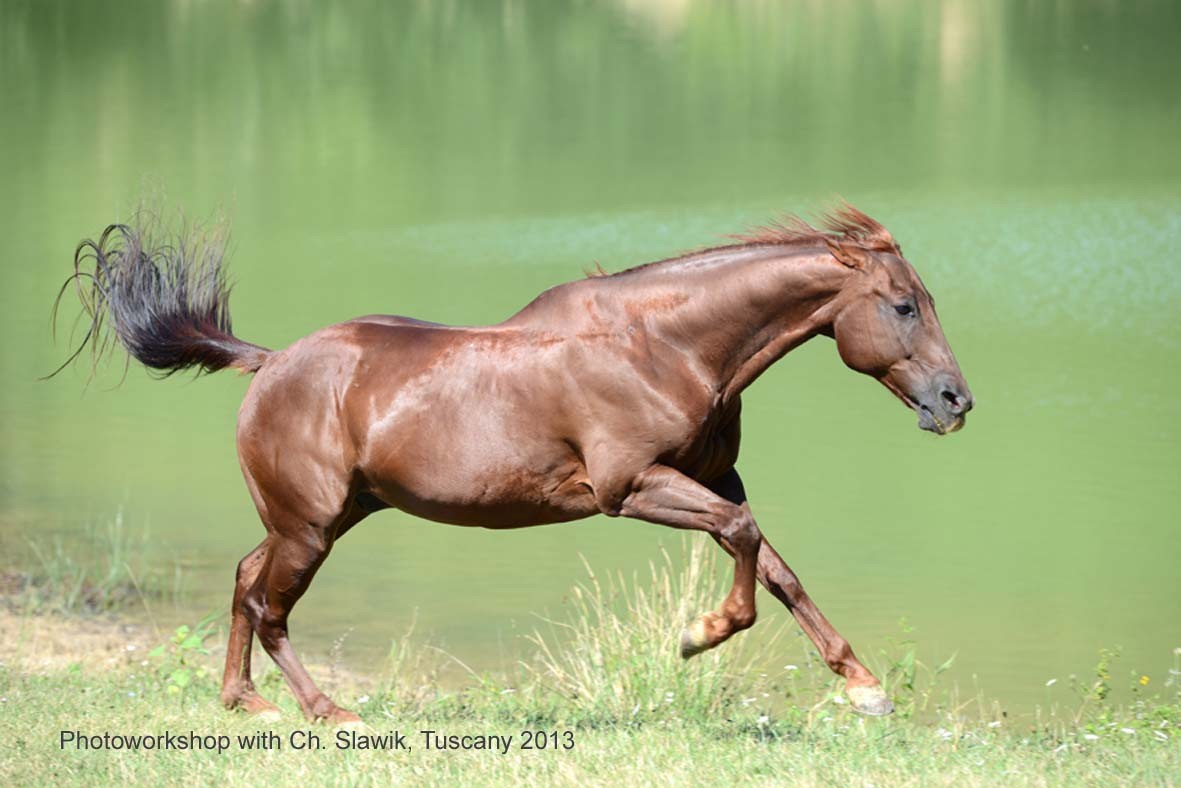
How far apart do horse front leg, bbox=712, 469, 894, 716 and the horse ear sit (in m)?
0.97

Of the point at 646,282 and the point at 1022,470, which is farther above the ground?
the point at 646,282

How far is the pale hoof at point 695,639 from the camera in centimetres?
603

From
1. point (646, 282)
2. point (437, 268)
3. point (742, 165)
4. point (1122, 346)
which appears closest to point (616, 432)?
point (646, 282)

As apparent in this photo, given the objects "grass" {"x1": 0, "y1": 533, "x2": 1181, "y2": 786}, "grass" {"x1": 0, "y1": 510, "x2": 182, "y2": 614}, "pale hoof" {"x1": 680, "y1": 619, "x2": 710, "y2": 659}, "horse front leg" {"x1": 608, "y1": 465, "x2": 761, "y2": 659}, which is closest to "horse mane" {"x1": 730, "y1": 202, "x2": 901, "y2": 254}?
"horse front leg" {"x1": 608, "y1": 465, "x2": 761, "y2": 659}

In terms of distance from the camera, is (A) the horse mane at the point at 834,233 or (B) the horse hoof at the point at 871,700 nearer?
(B) the horse hoof at the point at 871,700

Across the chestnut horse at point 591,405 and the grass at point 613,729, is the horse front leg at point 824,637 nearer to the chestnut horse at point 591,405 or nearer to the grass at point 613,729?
the chestnut horse at point 591,405

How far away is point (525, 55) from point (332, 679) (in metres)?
30.1

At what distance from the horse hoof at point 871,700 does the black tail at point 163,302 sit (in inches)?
122

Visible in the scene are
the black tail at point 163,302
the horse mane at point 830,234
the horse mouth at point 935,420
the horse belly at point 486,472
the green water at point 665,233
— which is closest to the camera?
the horse mouth at point 935,420

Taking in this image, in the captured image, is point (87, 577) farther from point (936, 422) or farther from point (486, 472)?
point (936, 422)

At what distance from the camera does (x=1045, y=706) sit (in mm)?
8656

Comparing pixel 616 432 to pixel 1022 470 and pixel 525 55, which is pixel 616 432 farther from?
pixel 525 55

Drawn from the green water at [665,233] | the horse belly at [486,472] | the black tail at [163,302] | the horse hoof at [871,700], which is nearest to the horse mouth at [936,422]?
the horse hoof at [871,700]

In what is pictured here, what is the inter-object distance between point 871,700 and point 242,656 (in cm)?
270
